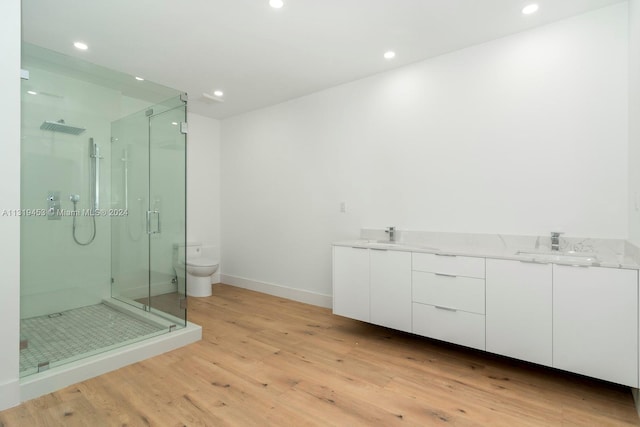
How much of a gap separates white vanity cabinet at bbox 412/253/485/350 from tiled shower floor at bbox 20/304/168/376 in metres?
2.10

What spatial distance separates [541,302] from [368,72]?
98.4 inches

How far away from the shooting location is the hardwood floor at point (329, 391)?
1681 millimetres

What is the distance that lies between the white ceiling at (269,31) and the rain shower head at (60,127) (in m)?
0.77

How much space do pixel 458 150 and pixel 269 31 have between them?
183cm

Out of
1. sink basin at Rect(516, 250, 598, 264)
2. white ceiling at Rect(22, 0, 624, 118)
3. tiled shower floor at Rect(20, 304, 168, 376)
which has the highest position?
white ceiling at Rect(22, 0, 624, 118)

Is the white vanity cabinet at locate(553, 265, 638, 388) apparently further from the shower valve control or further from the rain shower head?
the rain shower head

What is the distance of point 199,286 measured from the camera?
4.12 metres

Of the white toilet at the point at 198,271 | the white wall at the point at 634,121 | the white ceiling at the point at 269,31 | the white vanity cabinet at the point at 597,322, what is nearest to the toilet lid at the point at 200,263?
the white toilet at the point at 198,271

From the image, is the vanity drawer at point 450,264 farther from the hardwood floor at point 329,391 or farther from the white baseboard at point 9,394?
the white baseboard at point 9,394

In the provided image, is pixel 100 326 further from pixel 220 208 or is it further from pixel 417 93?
pixel 417 93

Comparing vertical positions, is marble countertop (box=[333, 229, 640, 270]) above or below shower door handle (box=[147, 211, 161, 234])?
below

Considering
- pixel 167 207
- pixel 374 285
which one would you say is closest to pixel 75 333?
pixel 167 207

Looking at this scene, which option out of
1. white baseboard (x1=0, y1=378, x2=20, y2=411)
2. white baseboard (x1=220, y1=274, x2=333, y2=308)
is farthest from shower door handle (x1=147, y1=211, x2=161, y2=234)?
white baseboard (x1=220, y1=274, x2=333, y2=308)

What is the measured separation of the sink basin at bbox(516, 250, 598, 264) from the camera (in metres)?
1.90
